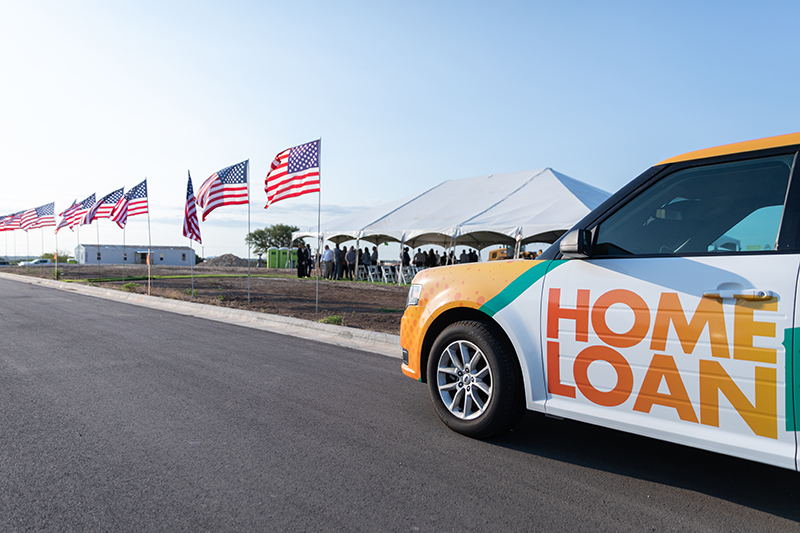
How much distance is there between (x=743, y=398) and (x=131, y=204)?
2422 centimetres

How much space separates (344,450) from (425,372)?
3.53 feet

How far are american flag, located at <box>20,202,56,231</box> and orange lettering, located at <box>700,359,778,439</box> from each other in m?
36.1

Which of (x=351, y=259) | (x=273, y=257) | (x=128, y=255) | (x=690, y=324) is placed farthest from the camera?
(x=128, y=255)

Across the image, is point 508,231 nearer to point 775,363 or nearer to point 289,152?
point 289,152

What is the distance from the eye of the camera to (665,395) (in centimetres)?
299

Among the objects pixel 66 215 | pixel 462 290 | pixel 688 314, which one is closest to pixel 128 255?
pixel 66 215

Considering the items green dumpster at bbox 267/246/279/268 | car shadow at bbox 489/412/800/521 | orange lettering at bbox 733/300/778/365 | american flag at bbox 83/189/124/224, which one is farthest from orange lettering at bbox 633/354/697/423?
green dumpster at bbox 267/246/279/268

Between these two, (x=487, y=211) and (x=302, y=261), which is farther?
(x=302, y=261)

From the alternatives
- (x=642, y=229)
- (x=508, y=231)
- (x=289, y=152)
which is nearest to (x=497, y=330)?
(x=642, y=229)

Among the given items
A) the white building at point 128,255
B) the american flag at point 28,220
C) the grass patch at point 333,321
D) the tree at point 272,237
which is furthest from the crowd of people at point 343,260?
the tree at point 272,237

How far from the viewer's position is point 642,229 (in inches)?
142

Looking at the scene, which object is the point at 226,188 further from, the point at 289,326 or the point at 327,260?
the point at 327,260

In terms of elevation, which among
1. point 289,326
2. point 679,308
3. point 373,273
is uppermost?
point 679,308

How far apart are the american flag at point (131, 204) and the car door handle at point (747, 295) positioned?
22899 mm
